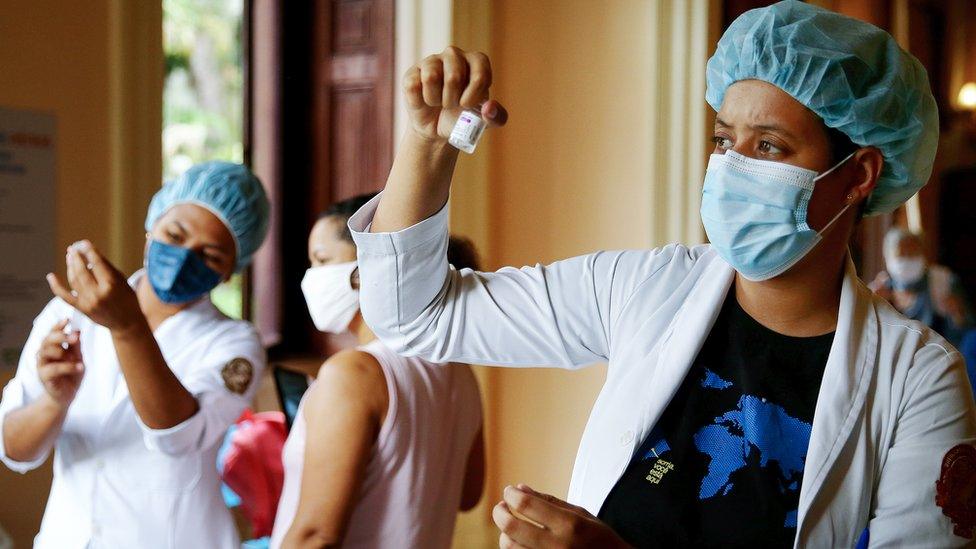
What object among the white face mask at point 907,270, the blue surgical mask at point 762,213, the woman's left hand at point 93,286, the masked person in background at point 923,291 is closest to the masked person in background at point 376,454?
the woman's left hand at point 93,286

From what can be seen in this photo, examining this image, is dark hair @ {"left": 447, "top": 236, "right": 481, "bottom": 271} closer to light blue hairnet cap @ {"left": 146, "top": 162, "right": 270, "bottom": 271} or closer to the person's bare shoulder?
the person's bare shoulder

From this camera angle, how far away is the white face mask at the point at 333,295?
175 centimetres

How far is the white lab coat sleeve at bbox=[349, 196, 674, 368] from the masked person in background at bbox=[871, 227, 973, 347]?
314 cm

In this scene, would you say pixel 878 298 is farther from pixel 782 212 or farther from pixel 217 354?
pixel 217 354

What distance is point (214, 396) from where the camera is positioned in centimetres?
175

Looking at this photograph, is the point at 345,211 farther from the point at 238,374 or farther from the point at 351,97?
the point at 351,97

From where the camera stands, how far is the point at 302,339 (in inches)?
135

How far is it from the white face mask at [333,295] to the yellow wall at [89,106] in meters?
0.67

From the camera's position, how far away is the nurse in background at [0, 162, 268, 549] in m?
1.57

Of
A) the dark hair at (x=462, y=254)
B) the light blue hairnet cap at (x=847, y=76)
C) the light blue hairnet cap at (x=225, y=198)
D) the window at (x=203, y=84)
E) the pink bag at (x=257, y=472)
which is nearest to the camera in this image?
the light blue hairnet cap at (x=847, y=76)

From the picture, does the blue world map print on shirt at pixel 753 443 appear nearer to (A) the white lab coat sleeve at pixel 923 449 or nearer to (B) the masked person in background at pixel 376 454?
(A) the white lab coat sleeve at pixel 923 449

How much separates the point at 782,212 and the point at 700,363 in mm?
220

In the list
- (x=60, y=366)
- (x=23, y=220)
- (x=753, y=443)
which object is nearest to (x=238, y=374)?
(x=60, y=366)

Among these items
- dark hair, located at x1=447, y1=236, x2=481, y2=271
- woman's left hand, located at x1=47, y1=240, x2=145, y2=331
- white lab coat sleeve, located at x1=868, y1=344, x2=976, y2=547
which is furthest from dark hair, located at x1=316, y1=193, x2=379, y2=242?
white lab coat sleeve, located at x1=868, y1=344, x2=976, y2=547
